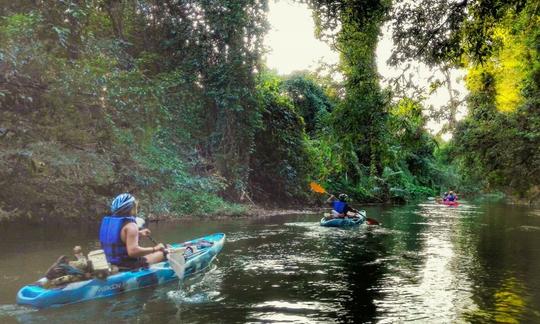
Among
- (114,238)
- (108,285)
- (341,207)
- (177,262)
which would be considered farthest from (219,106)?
(108,285)

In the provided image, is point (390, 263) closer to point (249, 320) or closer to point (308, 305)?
point (308, 305)

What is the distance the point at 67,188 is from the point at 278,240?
228 inches

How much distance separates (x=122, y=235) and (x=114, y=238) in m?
0.14

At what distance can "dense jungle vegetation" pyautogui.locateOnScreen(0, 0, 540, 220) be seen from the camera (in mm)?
8555

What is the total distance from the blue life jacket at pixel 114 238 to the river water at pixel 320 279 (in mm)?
607

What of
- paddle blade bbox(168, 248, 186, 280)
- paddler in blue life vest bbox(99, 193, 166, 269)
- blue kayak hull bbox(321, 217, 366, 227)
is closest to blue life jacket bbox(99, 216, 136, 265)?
paddler in blue life vest bbox(99, 193, 166, 269)

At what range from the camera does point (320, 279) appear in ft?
28.0

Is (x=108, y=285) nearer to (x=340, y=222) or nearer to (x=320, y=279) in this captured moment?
(x=320, y=279)

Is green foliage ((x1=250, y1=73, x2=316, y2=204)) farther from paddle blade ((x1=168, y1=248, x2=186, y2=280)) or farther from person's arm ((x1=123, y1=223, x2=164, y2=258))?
person's arm ((x1=123, y1=223, x2=164, y2=258))

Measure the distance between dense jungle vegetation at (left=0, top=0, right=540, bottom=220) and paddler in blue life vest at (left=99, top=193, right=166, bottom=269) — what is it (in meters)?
3.43

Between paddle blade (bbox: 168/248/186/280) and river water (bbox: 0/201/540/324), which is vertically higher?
paddle blade (bbox: 168/248/186/280)

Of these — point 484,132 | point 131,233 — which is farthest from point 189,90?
point 131,233

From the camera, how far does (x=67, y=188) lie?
12.0 meters

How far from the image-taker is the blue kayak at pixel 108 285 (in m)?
6.25
